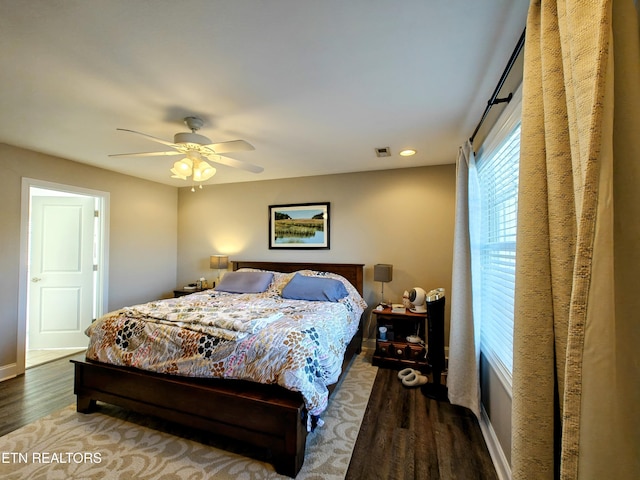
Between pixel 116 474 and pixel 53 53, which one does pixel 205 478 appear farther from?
pixel 53 53

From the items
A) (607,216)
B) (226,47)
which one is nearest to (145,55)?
(226,47)

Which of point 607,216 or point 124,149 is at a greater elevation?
point 124,149

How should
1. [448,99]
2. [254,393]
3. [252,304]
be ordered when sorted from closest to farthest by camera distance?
1. [254,393]
2. [448,99]
3. [252,304]

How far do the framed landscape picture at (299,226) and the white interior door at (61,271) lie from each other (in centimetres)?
248

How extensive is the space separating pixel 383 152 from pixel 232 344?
2.48m

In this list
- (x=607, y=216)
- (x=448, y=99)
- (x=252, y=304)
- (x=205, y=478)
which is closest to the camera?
(x=607, y=216)

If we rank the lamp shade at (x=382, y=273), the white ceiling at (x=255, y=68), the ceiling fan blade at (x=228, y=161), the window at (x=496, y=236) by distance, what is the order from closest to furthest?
the white ceiling at (x=255, y=68) < the window at (x=496, y=236) < the ceiling fan blade at (x=228, y=161) < the lamp shade at (x=382, y=273)

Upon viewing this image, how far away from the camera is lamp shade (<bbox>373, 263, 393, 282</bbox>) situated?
11.4 ft

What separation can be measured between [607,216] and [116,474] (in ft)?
8.49

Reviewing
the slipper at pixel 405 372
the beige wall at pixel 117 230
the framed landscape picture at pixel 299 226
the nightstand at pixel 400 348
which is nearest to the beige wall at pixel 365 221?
the framed landscape picture at pixel 299 226

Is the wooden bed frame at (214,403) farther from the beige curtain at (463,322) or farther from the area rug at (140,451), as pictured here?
the beige curtain at (463,322)

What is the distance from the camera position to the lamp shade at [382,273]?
137 inches

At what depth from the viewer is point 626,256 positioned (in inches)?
23.6

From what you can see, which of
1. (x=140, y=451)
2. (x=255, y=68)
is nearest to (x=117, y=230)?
(x=140, y=451)
